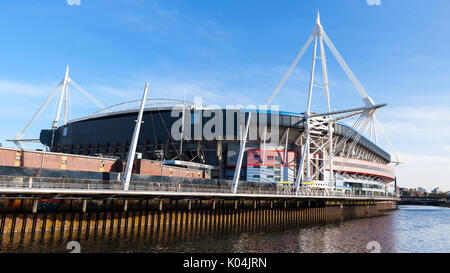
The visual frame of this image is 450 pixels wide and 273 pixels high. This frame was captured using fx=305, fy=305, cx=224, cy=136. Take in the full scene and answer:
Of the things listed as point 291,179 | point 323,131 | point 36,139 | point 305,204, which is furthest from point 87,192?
point 36,139

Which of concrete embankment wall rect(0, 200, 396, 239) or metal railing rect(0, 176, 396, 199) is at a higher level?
metal railing rect(0, 176, 396, 199)

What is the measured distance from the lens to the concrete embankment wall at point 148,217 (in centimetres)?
2997

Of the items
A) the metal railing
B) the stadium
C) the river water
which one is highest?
the stadium

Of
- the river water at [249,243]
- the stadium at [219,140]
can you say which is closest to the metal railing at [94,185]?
the river water at [249,243]

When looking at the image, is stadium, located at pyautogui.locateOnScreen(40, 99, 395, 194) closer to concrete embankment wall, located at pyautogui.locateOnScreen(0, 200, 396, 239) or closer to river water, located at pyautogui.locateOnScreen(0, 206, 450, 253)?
concrete embankment wall, located at pyautogui.locateOnScreen(0, 200, 396, 239)

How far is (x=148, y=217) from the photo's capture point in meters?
38.4

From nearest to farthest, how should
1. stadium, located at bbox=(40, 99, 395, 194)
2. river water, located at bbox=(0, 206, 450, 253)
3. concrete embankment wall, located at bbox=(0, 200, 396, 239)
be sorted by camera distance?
river water, located at bbox=(0, 206, 450, 253), concrete embankment wall, located at bbox=(0, 200, 396, 239), stadium, located at bbox=(40, 99, 395, 194)

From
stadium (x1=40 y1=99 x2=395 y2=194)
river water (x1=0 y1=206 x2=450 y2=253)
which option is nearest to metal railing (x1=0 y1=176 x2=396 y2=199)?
river water (x1=0 y1=206 x2=450 y2=253)

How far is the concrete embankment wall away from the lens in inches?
1180

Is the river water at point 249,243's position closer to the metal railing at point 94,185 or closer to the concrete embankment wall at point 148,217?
the concrete embankment wall at point 148,217

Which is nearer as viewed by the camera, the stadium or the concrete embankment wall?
the concrete embankment wall

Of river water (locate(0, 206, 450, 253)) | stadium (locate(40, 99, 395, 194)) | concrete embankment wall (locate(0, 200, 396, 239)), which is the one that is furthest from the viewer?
stadium (locate(40, 99, 395, 194))

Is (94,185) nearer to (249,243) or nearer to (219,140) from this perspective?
(249,243)

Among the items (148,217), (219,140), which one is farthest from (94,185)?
(219,140)
